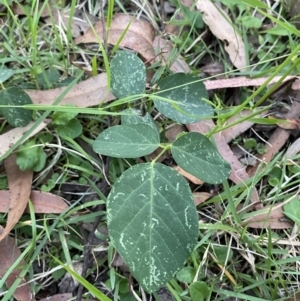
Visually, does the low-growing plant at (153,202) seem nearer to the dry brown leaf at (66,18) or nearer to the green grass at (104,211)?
the green grass at (104,211)

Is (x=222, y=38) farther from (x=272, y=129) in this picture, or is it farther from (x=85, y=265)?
(x=85, y=265)

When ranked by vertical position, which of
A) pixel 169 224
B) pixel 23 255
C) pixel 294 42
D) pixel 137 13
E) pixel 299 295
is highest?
pixel 294 42

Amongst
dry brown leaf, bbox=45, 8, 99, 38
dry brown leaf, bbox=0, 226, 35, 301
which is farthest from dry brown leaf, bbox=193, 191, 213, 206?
dry brown leaf, bbox=45, 8, 99, 38

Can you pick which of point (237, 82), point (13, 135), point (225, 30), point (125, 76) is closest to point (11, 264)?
point (13, 135)

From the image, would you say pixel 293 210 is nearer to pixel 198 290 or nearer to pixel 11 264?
pixel 198 290

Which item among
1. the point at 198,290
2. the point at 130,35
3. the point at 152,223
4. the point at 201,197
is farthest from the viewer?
the point at 130,35

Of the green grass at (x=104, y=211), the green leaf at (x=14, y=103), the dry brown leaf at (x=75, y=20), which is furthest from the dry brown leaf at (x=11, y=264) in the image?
the dry brown leaf at (x=75, y=20)

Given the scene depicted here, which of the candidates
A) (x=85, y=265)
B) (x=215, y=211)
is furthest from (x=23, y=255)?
(x=215, y=211)
